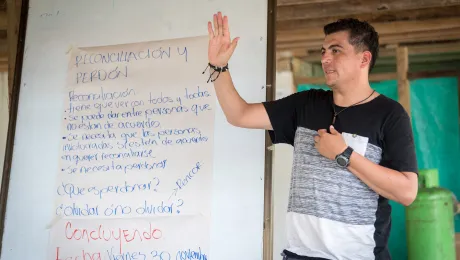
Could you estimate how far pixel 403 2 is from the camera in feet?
7.14

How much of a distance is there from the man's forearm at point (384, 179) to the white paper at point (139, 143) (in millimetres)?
684

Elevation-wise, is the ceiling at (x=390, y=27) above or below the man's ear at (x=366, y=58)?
above

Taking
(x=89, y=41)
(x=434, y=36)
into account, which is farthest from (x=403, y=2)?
(x=89, y=41)

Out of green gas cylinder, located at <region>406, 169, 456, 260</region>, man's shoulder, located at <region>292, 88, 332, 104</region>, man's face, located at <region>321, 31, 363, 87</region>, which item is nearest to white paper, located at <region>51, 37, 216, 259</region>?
man's shoulder, located at <region>292, 88, 332, 104</region>

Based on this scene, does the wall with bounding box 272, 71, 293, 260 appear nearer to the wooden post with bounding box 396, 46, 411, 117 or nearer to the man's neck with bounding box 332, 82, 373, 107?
the wooden post with bounding box 396, 46, 411, 117

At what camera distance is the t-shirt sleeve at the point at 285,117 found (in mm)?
1483

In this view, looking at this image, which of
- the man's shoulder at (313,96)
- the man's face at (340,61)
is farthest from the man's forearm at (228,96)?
the man's face at (340,61)

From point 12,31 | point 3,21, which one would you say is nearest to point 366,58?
point 12,31

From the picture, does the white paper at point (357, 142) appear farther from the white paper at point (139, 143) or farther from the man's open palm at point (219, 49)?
the white paper at point (139, 143)

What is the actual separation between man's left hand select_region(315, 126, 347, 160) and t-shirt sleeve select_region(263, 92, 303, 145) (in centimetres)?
19

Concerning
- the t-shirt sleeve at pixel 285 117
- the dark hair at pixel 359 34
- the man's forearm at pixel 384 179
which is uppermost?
the dark hair at pixel 359 34

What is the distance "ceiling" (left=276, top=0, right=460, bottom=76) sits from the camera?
2.16 metres

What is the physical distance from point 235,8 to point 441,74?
1.00 m

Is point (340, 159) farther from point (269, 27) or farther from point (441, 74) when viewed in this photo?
point (441, 74)
